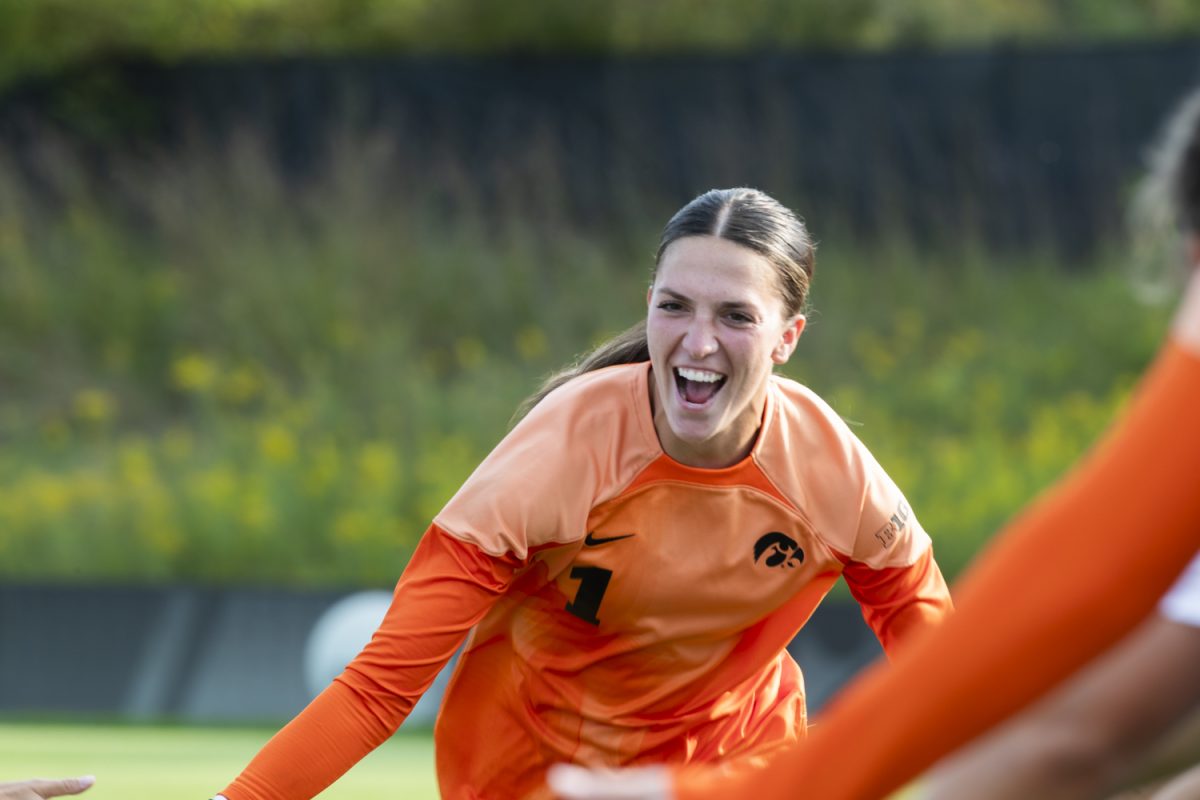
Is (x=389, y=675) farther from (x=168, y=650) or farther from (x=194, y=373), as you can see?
(x=194, y=373)

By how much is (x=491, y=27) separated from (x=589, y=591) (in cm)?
1295

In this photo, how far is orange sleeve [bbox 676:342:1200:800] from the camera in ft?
6.31

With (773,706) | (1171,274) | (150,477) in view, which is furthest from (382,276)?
(1171,274)

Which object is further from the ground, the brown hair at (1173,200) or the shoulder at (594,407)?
the shoulder at (594,407)

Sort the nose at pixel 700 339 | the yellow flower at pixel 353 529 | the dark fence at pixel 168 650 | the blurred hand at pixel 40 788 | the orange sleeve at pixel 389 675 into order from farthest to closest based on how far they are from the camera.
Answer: the yellow flower at pixel 353 529 < the dark fence at pixel 168 650 < the nose at pixel 700 339 < the orange sleeve at pixel 389 675 < the blurred hand at pixel 40 788

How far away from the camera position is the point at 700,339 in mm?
3904

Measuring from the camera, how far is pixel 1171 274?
253cm

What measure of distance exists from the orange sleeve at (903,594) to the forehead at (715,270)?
2.12 ft

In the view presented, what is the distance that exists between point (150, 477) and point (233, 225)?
10.6 feet

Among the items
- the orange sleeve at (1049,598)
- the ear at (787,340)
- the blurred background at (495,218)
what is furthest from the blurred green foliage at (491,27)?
the orange sleeve at (1049,598)

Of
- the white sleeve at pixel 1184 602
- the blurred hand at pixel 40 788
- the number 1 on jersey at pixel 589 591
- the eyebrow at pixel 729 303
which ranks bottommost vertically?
the blurred hand at pixel 40 788

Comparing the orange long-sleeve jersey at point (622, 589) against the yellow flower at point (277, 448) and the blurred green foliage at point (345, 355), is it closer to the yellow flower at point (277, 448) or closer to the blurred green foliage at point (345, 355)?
the blurred green foliage at point (345, 355)

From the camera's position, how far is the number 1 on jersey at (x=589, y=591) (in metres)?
3.99

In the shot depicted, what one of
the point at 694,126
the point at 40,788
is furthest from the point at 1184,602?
the point at 694,126
